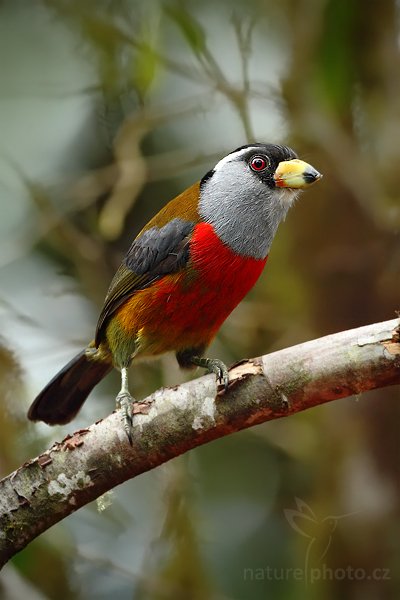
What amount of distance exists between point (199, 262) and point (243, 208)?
0.35 m

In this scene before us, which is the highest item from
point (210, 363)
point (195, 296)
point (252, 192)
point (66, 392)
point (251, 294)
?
point (252, 192)

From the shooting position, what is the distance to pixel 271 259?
15.5ft

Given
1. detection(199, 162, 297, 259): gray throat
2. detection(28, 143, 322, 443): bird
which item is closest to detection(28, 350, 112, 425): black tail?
detection(28, 143, 322, 443): bird

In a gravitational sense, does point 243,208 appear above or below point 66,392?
above

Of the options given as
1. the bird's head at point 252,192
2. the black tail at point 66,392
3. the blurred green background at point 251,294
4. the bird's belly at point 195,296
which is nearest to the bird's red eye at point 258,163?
the bird's head at point 252,192

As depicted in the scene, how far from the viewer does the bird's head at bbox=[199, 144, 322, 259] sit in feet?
10.9

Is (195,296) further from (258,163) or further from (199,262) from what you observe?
(258,163)

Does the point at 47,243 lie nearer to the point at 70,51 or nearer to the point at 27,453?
the point at 70,51

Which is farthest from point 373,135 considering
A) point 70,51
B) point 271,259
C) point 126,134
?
point 70,51

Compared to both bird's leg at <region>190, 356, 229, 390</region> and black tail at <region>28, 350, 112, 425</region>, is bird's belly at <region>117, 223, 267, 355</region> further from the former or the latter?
black tail at <region>28, 350, 112, 425</region>

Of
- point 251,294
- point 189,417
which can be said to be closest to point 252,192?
point 189,417

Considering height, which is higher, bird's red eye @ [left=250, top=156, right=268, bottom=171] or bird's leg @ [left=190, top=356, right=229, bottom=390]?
bird's red eye @ [left=250, top=156, right=268, bottom=171]

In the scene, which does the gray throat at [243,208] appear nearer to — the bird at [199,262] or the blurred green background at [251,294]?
the bird at [199,262]

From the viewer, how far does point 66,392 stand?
3.73 m
